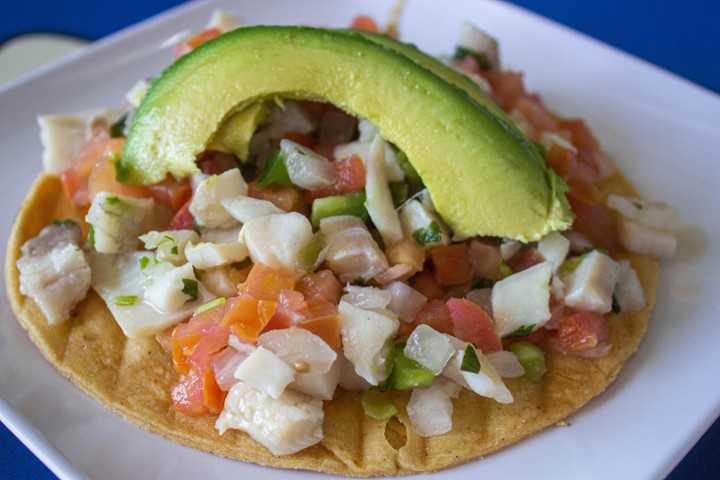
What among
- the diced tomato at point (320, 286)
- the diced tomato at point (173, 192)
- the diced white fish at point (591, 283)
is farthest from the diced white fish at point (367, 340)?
the diced tomato at point (173, 192)

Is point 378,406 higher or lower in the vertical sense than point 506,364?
lower

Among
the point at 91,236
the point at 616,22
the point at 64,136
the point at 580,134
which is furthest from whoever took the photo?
the point at 616,22

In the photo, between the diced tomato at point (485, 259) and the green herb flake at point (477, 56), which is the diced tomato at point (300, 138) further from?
the green herb flake at point (477, 56)

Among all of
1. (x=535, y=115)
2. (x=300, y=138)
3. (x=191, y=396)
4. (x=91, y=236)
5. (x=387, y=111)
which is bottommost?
(x=191, y=396)

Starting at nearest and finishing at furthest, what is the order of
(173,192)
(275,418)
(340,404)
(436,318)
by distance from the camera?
(275,418), (340,404), (436,318), (173,192)

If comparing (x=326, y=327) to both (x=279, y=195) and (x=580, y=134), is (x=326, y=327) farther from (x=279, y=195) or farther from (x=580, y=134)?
(x=580, y=134)

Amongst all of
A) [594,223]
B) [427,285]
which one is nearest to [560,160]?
[594,223]

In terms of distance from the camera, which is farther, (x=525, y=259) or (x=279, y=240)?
(x=525, y=259)
